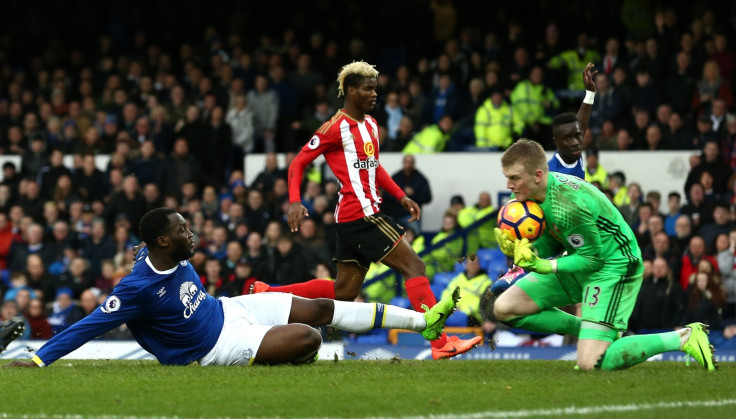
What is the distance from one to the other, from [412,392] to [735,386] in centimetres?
210

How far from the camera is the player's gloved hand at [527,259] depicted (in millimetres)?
7812

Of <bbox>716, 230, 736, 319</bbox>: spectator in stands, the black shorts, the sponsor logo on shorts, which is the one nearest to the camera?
the sponsor logo on shorts

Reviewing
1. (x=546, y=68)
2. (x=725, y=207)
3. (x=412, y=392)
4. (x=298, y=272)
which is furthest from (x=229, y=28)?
(x=412, y=392)

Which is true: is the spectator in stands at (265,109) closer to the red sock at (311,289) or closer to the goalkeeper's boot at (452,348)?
Result: the red sock at (311,289)

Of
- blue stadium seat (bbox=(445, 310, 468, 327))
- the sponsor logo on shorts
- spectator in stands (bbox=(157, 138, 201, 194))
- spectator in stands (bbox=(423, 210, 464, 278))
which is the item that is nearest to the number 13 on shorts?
the sponsor logo on shorts

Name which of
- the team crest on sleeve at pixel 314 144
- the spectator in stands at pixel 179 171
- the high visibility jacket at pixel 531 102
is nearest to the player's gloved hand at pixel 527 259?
the team crest on sleeve at pixel 314 144

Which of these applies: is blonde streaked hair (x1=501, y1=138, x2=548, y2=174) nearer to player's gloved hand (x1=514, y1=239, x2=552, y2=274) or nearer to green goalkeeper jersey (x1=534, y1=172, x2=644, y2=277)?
green goalkeeper jersey (x1=534, y1=172, x2=644, y2=277)

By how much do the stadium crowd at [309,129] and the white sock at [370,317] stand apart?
560cm

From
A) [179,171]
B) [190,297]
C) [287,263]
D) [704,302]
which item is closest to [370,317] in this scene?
[190,297]

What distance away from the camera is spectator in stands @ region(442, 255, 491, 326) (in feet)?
46.8

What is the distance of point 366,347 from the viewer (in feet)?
41.6

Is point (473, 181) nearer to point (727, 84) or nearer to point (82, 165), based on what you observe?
point (727, 84)

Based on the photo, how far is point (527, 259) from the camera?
7.82 metres

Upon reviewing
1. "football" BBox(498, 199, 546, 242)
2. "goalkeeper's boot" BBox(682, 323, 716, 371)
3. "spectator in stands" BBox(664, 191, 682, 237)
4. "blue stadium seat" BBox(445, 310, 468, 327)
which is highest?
"football" BBox(498, 199, 546, 242)
